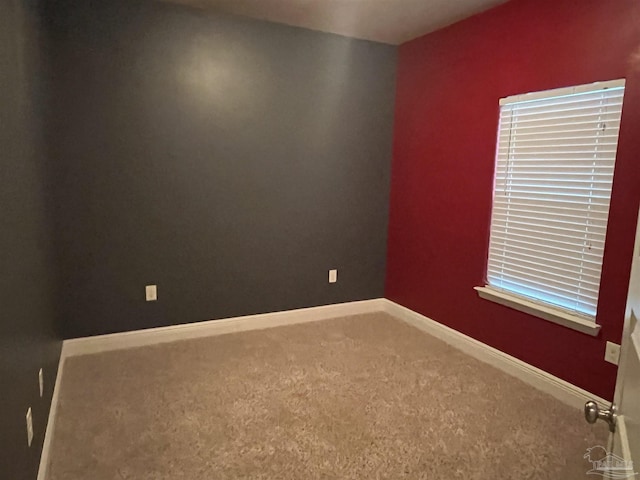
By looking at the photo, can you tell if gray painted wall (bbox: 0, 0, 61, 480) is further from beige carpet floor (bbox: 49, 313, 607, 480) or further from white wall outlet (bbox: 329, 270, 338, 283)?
white wall outlet (bbox: 329, 270, 338, 283)

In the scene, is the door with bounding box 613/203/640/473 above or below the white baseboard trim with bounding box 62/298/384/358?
above

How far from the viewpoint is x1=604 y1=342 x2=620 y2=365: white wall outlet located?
7.45 ft

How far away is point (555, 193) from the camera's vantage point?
2.54 metres

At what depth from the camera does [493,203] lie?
2.97m

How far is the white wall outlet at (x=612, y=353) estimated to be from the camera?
2271 millimetres

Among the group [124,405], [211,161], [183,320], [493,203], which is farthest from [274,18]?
[124,405]

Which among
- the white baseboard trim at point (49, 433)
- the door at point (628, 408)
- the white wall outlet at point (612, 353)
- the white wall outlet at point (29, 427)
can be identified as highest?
the door at point (628, 408)

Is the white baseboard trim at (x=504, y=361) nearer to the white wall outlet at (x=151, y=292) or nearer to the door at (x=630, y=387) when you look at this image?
the door at (x=630, y=387)

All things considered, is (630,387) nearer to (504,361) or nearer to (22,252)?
(22,252)

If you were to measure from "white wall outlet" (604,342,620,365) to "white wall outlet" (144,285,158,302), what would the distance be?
114 inches

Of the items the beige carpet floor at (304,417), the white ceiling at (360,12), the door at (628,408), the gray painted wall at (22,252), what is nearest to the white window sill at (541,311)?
the beige carpet floor at (304,417)

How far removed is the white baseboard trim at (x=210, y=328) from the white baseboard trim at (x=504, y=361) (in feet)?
1.66

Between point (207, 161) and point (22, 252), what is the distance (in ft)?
5.56

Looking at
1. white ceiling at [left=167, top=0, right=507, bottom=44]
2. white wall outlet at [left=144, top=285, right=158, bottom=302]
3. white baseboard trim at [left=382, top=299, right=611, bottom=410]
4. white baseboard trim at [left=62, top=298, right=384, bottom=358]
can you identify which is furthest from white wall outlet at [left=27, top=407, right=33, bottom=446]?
white ceiling at [left=167, top=0, right=507, bottom=44]
